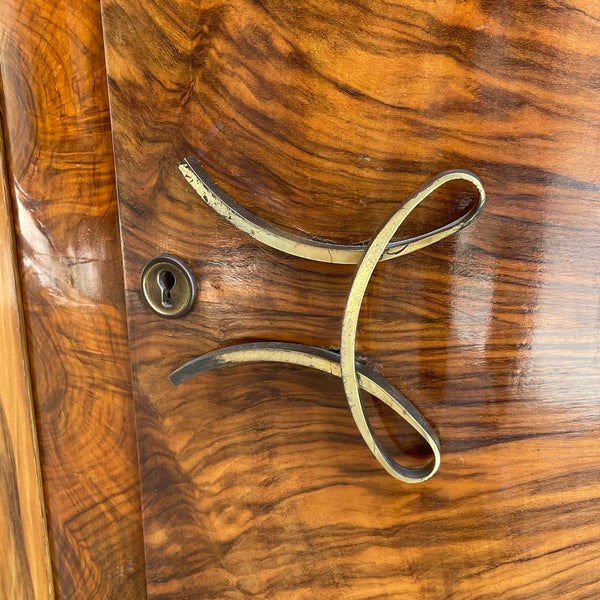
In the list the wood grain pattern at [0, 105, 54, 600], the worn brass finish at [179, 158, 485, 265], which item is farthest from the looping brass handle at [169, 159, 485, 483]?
the wood grain pattern at [0, 105, 54, 600]

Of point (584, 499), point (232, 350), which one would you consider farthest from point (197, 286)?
point (584, 499)

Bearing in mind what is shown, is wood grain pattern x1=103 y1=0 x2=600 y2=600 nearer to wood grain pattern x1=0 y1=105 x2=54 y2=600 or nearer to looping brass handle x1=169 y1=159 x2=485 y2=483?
looping brass handle x1=169 y1=159 x2=485 y2=483

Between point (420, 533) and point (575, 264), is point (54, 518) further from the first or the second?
point (575, 264)

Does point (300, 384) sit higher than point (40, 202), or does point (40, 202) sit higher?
point (40, 202)

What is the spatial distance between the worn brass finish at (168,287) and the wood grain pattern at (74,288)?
0.04 meters

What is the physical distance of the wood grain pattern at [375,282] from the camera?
0.37m

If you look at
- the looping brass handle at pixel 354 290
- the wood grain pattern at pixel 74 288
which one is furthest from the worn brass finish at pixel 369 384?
the wood grain pattern at pixel 74 288

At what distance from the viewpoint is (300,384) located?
430mm

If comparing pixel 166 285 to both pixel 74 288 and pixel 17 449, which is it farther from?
pixel 17 449

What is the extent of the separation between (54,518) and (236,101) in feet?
1.16

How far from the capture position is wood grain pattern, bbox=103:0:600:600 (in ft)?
1.22

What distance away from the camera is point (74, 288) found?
0.48 m

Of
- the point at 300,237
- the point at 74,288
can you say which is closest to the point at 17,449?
the point at 74,288

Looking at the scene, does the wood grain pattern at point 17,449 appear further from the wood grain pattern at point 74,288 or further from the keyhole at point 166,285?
the keyhole at point 166,285
